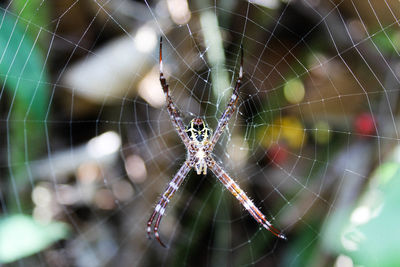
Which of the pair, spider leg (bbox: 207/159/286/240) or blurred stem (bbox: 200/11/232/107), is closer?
spider leg (bbox: 207/159/286/240)

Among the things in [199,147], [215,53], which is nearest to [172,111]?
[199,147]

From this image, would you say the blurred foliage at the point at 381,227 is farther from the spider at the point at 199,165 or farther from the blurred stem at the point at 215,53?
the blurred stem at the point at 215,53

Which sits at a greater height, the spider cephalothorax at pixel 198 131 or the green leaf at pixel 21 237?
the green leaf at pixel 21 237

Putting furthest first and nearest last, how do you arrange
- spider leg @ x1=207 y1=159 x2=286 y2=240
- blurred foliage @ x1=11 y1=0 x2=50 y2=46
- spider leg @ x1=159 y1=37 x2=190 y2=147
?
spider leg @ x1=207 y1=159 x2=286 y2=240 → blurred foliage @ x1=11 y1=0 x2=50 y2=46 → spider leg @ x1=159 y1=37 x2=190 y2=147

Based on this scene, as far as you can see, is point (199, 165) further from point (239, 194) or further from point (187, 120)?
point (187, 120)

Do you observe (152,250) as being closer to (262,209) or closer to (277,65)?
(262,209)

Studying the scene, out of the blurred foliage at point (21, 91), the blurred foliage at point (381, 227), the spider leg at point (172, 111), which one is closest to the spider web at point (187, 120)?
the blurred foliage at point (21, 91)

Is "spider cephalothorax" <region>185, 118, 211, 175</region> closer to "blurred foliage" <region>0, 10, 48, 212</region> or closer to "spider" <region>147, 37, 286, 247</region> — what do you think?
"spider" <region>147, 37, 286, 247</region>

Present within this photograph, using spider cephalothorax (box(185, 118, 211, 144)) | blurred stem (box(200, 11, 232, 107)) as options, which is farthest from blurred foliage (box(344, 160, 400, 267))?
blurred stem (box(200, 11, 232, 107))
